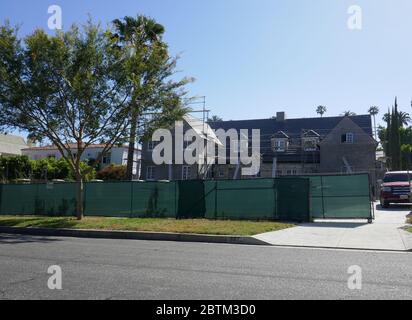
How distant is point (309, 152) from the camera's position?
44.6 meters

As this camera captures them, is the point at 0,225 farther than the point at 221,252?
Yes

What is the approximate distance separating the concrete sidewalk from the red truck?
7401 millimetres

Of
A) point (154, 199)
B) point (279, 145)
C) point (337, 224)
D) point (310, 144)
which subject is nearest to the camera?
point (337, 224)

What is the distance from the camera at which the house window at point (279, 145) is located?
45.4 m

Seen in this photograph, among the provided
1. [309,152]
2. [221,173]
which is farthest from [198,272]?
[309,152]

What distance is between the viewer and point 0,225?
18.2 meters

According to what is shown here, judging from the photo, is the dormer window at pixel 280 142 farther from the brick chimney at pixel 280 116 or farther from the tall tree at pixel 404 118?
the tall tree at pixel 404 118

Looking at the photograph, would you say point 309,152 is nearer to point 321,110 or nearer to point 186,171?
point 186,171

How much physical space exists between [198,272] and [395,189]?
1959 centimetres

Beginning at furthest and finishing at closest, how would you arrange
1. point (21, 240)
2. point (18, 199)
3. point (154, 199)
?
point (18, 199)
point (154, 199)
point (21, 240)

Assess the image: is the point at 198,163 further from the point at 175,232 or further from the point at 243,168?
the point at 175,232
